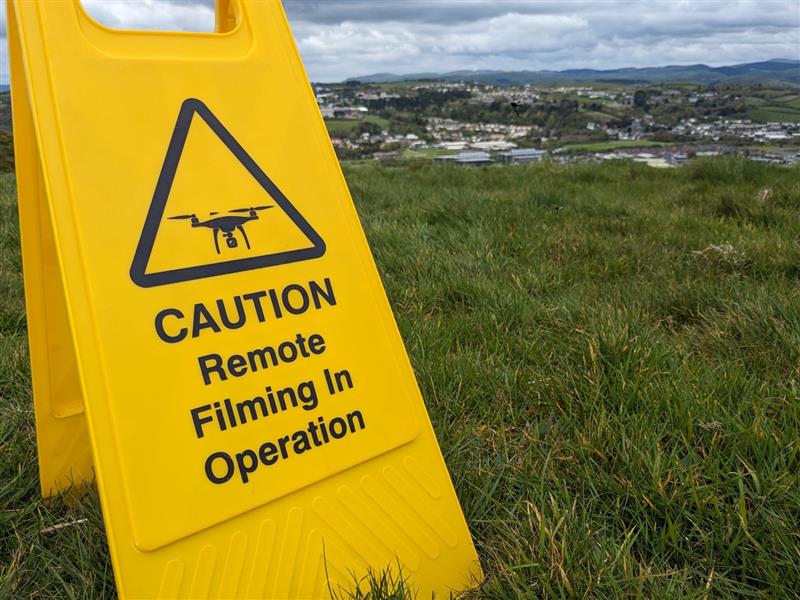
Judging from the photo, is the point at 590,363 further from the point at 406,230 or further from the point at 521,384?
the point at 406,230

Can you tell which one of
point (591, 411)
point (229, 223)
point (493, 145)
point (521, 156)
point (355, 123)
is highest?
point (355, 123)

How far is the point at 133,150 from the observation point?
1.31m

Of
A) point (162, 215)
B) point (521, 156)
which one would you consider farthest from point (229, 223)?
point (521, 156)

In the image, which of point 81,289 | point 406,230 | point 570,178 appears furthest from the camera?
point 570,178

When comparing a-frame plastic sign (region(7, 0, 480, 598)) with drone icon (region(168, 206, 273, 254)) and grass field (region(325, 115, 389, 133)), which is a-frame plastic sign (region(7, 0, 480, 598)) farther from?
grass field (region(325, 115, 389, 133))

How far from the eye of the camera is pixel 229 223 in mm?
1387

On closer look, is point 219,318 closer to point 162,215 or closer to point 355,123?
point 162,215

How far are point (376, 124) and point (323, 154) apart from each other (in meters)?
12.8

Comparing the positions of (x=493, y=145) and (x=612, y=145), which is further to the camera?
(x=612, y=145)

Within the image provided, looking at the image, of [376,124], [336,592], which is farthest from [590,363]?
[376,124]

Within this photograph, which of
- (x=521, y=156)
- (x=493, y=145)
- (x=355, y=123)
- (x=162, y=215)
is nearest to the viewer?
(x=162, y=215)

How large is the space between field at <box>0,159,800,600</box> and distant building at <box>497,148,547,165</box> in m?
5.18

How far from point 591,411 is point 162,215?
152cm

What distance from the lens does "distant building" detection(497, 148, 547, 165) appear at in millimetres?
9258
